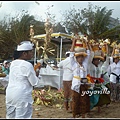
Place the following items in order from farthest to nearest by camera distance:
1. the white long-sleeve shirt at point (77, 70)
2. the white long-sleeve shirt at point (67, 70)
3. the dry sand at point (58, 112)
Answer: the white long-sleeve shirt at point (67, 70)
the dry sand at point (58, 112)
the white long-sleeve shirt at point (77, 70)

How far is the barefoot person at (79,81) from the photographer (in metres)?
5.53

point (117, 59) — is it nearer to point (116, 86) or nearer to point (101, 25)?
point (116, 86)

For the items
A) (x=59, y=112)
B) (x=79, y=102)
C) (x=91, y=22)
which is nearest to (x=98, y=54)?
(x=79, y=102)

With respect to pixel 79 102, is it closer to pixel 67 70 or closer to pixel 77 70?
pixel 77 70

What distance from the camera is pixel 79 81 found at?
5.50 m

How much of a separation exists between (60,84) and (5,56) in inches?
695

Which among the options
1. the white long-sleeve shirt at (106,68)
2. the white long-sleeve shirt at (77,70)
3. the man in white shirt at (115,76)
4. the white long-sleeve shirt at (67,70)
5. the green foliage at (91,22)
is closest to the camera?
the white long-sleeve shirt at (77,70)

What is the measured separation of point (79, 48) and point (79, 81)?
28.6 inches

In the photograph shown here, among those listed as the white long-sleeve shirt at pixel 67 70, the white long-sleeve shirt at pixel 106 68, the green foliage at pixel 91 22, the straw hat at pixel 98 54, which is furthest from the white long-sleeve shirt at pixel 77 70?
the green foliage at pixel 91 22

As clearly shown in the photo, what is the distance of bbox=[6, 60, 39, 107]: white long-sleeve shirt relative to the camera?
11.4 feet

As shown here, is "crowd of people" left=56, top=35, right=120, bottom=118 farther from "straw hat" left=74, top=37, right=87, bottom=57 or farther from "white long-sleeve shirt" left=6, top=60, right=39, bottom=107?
"white long-sleeve shirt" left=6, top=60, right=39, bottom=107

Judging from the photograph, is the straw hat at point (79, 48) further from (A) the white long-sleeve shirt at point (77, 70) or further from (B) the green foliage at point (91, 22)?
(B) the green foliage at point (91, 22)

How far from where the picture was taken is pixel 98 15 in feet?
72.6

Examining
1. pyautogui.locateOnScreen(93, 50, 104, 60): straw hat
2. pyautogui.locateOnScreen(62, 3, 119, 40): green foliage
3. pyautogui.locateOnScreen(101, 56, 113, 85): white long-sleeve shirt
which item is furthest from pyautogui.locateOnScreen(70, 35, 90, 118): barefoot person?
pyautogui.locateOnScreen(62, 3, 119, 40): green foliage
